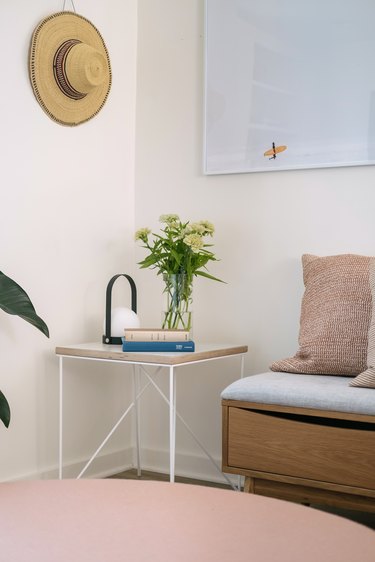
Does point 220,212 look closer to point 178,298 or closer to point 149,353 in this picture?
point 178,298

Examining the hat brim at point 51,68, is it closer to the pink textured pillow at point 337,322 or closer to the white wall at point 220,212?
the white wall at point 220,212

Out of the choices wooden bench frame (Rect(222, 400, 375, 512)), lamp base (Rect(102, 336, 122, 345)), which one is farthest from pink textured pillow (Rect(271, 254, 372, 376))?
lamp base (Rect(102, 336, 122, 345))

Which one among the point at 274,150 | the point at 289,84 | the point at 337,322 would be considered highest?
the point at 289,84

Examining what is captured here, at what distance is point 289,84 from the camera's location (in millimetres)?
2961

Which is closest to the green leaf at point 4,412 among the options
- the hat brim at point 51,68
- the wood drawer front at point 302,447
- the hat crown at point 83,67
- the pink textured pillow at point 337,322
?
the wood drawer front at point 302,447

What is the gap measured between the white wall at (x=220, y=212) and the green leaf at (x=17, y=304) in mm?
945

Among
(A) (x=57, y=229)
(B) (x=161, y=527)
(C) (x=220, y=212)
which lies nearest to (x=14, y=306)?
(A) (x=57, y=229)

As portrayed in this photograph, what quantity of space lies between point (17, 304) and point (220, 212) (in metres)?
1.07

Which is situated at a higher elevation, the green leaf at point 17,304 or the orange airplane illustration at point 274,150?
the orange airplane illustration at point 274,150

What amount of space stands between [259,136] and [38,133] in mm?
859

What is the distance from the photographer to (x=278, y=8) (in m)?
2.99

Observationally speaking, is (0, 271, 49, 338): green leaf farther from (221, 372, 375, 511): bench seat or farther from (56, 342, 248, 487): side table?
(221, 372, 375, 511): bench seat

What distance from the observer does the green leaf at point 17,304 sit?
2.41m

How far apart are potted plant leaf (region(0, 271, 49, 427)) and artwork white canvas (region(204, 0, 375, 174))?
3.56ft
